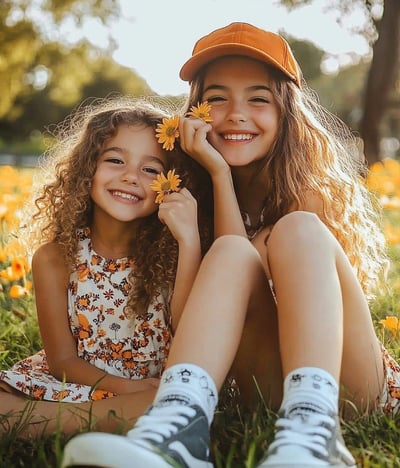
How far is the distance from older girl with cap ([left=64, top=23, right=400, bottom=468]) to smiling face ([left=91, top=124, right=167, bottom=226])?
0.41ft

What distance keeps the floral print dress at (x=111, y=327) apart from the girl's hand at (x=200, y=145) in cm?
43

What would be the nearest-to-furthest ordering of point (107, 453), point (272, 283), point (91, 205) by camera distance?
point (107, 453)
point (272, 283)
point (91, 205)

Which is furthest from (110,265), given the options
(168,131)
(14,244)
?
(14,244)

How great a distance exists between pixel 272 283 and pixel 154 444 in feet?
2.12

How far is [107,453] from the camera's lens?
147 centimetres

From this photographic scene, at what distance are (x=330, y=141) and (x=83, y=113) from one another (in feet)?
3.01

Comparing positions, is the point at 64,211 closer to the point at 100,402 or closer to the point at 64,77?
the point at 100,402

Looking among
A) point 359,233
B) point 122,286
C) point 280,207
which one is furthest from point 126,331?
point 359,233

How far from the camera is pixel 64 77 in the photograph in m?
18.5

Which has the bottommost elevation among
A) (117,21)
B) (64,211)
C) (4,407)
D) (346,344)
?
(4,407)

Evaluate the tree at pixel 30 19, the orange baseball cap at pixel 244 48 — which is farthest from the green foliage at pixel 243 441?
the tree at pixel 30 19

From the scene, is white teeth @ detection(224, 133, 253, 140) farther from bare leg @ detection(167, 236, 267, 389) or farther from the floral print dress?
bare leg @ detection(167, 236, 267, 389)

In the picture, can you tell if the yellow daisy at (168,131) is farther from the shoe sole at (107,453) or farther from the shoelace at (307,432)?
the shoe sole at (107,453)

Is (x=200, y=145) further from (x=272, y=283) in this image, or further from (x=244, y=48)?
(x=272, y=283)
